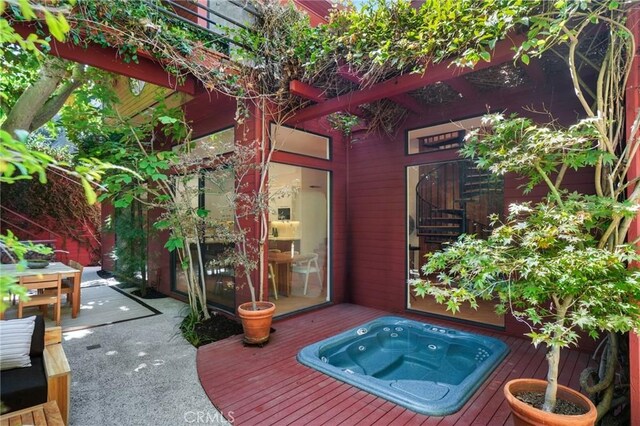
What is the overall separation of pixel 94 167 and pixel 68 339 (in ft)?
13.9

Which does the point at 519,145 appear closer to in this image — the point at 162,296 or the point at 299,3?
the point at 299,3

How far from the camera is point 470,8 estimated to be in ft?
8.68

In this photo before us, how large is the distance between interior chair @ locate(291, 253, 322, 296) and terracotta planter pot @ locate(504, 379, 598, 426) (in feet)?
11.3

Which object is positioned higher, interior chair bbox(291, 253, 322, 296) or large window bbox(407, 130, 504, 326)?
large window bbox(407, 130, 504, 326)

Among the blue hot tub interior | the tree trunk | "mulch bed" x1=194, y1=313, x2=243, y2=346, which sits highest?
the tree trunk

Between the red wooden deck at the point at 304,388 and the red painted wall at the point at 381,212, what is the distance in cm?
148

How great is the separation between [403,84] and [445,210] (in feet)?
10.4

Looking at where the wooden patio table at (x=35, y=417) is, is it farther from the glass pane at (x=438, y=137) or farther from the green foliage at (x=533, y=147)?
the glass pane at (x=438, y=137)

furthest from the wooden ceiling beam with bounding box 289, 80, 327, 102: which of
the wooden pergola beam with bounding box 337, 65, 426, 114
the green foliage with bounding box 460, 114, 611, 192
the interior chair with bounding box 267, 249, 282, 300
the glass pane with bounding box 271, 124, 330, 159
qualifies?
the interior chair with bounding box 267, 249, 282, 300

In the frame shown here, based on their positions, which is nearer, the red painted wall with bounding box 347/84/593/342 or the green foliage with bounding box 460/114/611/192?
the green foliage with bounding box 460/114/611/192

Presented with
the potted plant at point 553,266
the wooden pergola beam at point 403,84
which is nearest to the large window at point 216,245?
the wooden pergola beam at point 403,84

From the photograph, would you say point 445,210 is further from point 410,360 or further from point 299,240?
point 410,360

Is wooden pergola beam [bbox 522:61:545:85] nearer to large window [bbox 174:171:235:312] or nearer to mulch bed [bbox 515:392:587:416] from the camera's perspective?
mulch bed [bbox 515:392:587:416]
